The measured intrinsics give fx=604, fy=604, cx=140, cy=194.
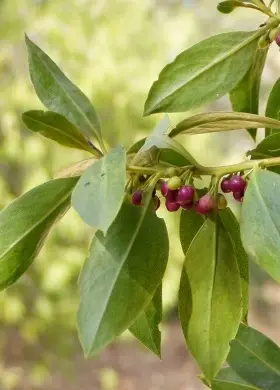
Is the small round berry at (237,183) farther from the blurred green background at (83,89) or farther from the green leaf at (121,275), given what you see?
the blurred green background at (83,89)

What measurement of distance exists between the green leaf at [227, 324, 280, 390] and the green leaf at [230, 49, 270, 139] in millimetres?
167

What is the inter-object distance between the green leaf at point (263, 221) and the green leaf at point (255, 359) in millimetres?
175

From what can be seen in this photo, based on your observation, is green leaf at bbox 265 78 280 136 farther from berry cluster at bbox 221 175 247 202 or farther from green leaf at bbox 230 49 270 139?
berry cluster at bbox 221 175 247 202

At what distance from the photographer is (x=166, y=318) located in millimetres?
3461

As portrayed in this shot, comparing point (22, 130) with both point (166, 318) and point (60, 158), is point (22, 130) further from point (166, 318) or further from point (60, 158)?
point (166, 318)

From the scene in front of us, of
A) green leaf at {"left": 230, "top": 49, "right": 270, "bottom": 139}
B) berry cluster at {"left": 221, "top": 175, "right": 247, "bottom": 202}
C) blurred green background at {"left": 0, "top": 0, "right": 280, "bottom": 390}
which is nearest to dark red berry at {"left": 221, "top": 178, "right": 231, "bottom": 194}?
berry cluster at {"left": 221, "top": 175, "right": 247, "bottom": 202}

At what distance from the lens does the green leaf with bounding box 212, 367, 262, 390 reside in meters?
0.48

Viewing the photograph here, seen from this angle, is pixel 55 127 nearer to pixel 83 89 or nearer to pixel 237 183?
pixel 237 183

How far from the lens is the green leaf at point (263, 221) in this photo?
33 centimetres

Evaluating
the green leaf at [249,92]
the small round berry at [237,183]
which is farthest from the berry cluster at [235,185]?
the green leaf at [249,92]

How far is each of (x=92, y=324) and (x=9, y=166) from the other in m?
2.36

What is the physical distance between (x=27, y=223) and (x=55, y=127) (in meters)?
0.06

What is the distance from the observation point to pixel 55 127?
38 centimetres

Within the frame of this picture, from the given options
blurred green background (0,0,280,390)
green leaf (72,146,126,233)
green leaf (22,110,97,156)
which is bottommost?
blurred green background (0,0,280,390)
